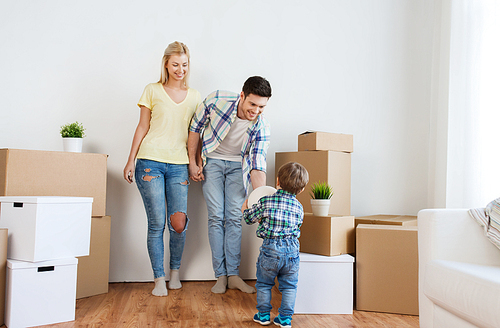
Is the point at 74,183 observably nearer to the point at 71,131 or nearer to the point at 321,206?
the point at 71,131

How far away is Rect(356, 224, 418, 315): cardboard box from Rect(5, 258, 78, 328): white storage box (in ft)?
4.34

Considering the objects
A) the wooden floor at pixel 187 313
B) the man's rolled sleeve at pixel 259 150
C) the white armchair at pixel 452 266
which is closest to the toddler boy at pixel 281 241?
the wooden floor at pixel 187 313

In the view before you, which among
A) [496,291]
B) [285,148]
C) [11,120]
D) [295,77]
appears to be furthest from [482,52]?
[11,120]

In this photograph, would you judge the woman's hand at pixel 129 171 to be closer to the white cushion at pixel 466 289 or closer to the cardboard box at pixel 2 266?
the cardboard box at pixel 2 266

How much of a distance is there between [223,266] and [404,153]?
4.78 feet

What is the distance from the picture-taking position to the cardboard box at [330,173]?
83.6 inches

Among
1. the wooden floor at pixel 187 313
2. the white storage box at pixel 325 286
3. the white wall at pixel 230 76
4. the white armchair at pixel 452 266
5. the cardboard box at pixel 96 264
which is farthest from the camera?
the white wall at pixel 230 76

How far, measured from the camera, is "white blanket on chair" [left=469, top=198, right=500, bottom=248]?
4.43 ft

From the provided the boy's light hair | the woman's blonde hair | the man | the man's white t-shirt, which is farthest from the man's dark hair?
the woman's blonde hair

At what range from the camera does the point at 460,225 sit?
4.56 ft

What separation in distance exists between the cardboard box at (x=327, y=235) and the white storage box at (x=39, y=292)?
1.08m

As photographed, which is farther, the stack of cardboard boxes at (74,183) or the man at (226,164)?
the man at (226,164)

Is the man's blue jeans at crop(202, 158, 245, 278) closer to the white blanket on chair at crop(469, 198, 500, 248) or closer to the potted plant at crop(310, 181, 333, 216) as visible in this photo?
the potted plant at crop(310, 181, 333, 216)

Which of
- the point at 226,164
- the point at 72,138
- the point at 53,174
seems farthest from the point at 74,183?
the point at 226,164
